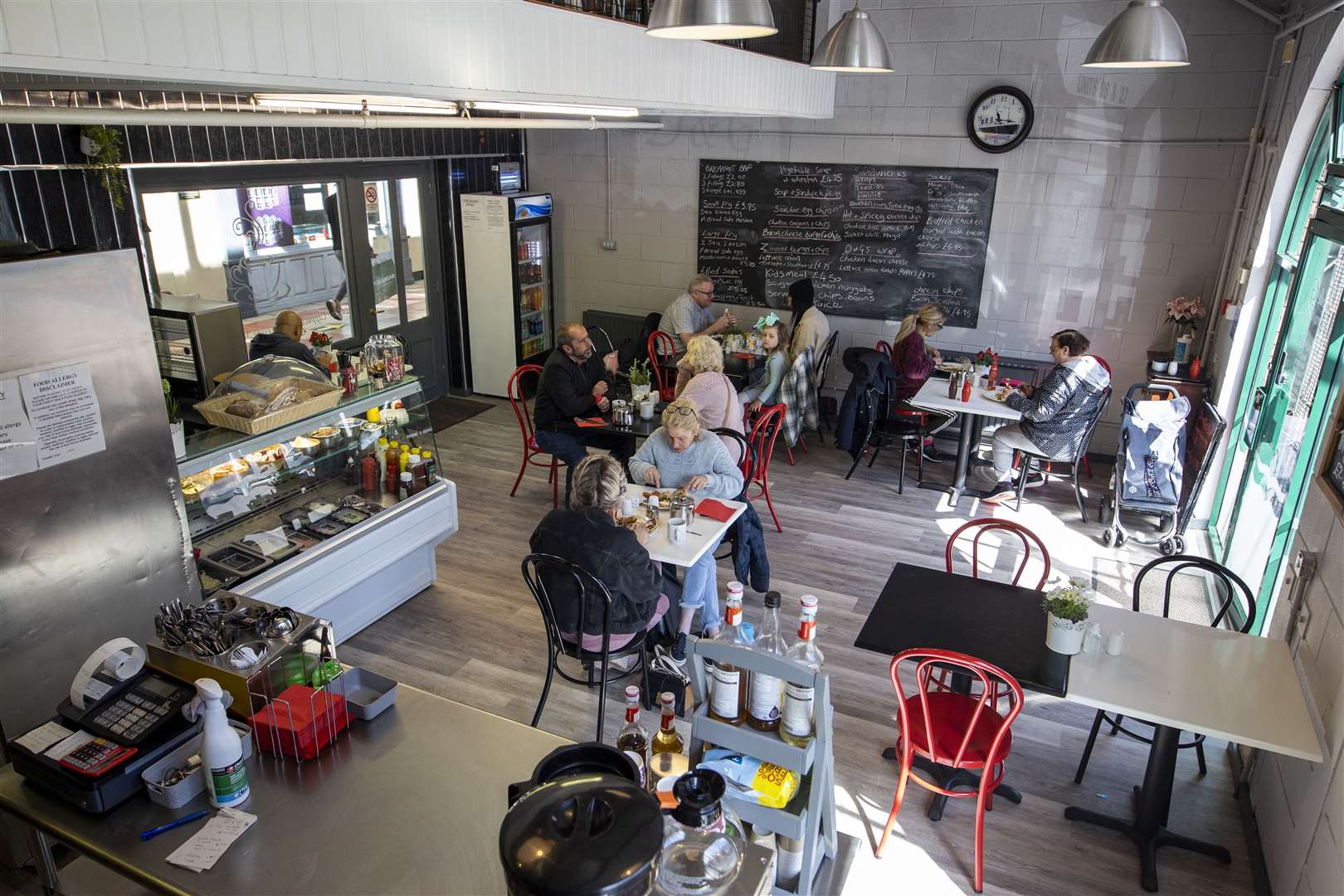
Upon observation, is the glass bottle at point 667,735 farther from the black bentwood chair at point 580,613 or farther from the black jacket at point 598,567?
the black jacket at point 598,567

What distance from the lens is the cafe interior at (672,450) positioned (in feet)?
7.62

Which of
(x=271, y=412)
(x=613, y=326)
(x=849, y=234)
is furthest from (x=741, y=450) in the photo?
(x=613, y=326)

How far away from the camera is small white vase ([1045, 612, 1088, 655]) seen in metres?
3.17

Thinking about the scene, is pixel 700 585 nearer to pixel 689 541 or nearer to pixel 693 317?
pixel 689 541

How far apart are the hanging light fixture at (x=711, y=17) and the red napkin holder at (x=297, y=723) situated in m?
2.35

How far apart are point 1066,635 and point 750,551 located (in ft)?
6.21

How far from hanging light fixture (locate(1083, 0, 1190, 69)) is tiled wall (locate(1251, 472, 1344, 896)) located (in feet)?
6.28

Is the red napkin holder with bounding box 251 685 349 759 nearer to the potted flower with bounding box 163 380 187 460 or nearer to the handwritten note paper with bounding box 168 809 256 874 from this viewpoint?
the handwritten note paper with bounding box 168 809 256 874

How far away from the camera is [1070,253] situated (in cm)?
723

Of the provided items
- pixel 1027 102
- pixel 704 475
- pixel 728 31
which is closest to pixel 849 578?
pixel 704 475

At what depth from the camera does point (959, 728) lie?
3.30m

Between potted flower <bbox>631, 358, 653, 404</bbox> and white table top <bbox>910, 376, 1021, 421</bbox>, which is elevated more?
potted flower <bbox>631, 358, 653, 404</bbox>

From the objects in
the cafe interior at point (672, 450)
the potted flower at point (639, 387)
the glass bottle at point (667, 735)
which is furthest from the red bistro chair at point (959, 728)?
the potted flower at point (639, 387)

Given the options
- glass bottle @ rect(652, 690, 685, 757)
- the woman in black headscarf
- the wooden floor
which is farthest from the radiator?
glass bottle @ rect(652, 690, 685, 757)
